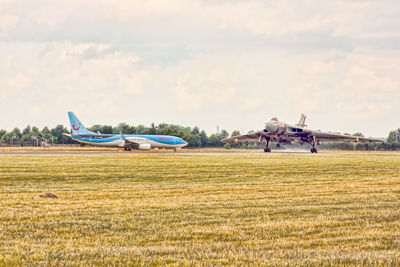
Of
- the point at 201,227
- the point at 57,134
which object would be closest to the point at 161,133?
the point at 57,134

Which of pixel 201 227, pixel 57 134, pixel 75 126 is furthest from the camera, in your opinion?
pixel 57 134

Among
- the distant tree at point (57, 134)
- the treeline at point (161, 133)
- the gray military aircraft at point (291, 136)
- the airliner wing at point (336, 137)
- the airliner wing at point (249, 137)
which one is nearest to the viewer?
the gray military aircraft at point (291, 136)

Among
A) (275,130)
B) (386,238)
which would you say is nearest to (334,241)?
(386,238)

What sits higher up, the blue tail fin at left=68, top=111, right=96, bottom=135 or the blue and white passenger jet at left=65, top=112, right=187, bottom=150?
the blue tail fin at left=68, top=111, right=96, bottom=135

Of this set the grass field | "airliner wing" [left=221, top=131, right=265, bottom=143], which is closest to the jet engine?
"airliner wing" [left=221, top=131, right=265, bottom=143]

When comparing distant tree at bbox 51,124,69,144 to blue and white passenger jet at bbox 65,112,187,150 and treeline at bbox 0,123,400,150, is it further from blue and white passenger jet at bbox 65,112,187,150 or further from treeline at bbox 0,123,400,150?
blue and white passenger jet at bbox 65,112,187,150

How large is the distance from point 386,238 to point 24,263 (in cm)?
663

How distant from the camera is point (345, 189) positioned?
1970cm

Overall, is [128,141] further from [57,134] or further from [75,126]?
[57,134]

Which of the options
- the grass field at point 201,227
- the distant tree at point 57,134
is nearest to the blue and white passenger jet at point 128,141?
the grass field at point 201,227

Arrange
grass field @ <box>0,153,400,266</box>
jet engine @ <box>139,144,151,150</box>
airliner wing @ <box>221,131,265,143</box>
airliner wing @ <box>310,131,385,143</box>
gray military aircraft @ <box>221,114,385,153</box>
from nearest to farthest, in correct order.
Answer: grass field @ <box>0,153,400,266</box> < gray military aircraft @ <box>221,114,385,153</box> < airliner wing @ <box>310,131,385,143</box> < airliner wing @ <box>221,131,265,143</box> < jet engine @ <box>139,144,151,150</box>

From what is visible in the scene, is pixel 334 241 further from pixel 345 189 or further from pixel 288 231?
pixel 345 189

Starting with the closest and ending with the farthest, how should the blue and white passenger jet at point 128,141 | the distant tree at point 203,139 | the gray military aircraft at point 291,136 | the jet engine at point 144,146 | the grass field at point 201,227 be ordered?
the grass field at point 201,227 < the gray military aircraft at point 291,136 < the jet engine at point 144,146 < the blue and white passenger jet at point 128,141 < the distant tree at point 203,139

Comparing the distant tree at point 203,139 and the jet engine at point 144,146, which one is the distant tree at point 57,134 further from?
the jet engine at point 144,146
